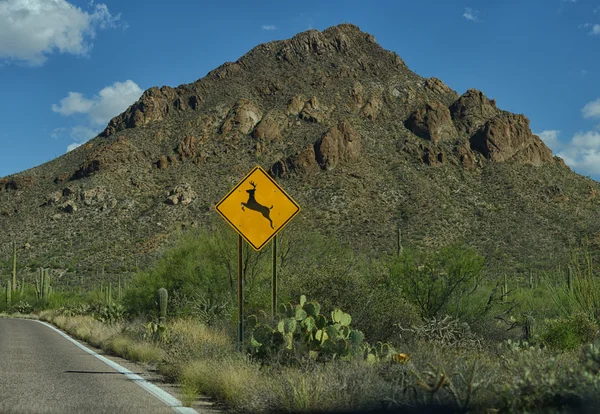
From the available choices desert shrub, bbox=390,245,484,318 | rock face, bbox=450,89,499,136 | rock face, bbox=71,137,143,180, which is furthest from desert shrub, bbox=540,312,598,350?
rock face, bbox=450,89,499,136

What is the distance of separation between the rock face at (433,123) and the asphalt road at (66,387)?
231 feet

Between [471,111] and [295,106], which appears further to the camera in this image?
[295,106]

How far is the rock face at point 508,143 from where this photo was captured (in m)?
78.8

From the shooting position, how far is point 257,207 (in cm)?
1228

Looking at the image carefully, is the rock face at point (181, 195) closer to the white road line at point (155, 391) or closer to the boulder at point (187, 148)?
the boulder at point (187, 148)

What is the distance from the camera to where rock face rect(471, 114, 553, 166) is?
78812 millimetres

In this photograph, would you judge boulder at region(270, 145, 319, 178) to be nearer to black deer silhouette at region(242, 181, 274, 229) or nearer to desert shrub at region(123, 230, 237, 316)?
desert shrub at region(123, 230, 237, 316)

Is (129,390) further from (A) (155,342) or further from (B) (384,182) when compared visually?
(B) (384,182)

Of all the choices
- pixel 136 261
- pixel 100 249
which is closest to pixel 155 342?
pixel 136 261

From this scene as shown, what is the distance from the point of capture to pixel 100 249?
60094 mm

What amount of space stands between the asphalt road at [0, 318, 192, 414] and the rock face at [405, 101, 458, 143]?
7028cm

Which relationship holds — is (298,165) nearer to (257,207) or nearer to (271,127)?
(271,127)

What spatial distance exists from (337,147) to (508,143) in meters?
21.7

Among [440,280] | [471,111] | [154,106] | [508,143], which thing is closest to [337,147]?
[508,143]
